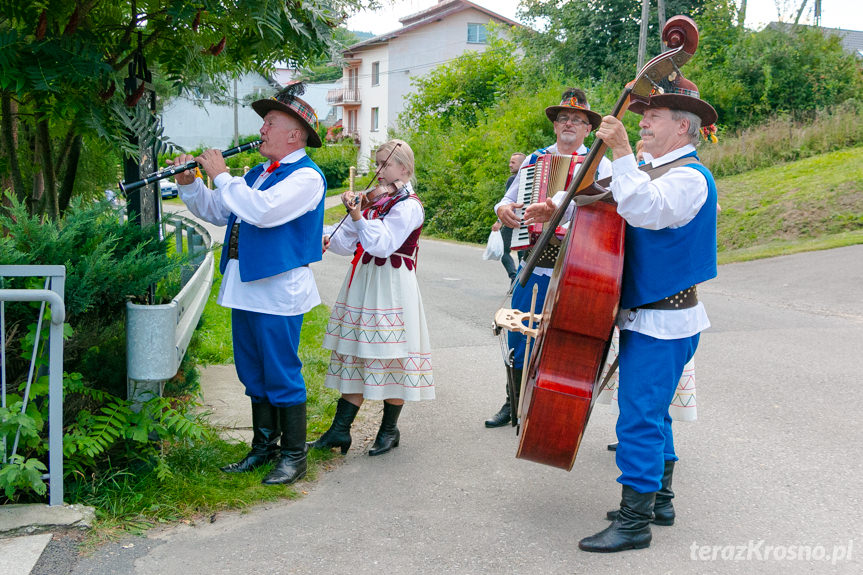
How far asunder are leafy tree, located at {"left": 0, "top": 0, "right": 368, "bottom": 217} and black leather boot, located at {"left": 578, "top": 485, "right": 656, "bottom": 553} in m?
2.44

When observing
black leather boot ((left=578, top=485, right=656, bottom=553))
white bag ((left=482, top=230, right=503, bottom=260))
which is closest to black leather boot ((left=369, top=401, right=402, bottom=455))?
black leather boot ((left=578, top=485, right=656, bottom=553))

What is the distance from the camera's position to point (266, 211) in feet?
12.7

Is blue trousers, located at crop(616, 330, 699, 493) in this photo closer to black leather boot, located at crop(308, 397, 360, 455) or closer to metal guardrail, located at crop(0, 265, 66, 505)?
black leather boot, located at crop(308, 397, 360, 455)

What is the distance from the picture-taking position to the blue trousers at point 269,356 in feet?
13.6

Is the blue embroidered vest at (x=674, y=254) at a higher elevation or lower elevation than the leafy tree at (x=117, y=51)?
lower

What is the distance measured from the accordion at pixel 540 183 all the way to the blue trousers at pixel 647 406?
135 cm

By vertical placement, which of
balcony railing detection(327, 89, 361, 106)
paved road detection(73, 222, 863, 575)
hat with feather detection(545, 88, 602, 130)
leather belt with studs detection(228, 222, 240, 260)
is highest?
balcony railing detection(327, 89, 361, 106)

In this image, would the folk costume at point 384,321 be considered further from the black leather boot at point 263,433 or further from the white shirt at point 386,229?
the black leather boot at point 263,433

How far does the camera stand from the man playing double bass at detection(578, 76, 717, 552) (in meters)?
3.46

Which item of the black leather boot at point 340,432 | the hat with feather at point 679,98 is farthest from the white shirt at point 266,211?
the hat with feather at point 679,98

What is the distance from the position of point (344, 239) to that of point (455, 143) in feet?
58.9

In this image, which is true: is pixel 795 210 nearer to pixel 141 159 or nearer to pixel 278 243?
pixel 278 243

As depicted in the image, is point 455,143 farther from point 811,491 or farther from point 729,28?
point 811,491

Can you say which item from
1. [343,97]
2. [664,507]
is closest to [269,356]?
[664,507]
